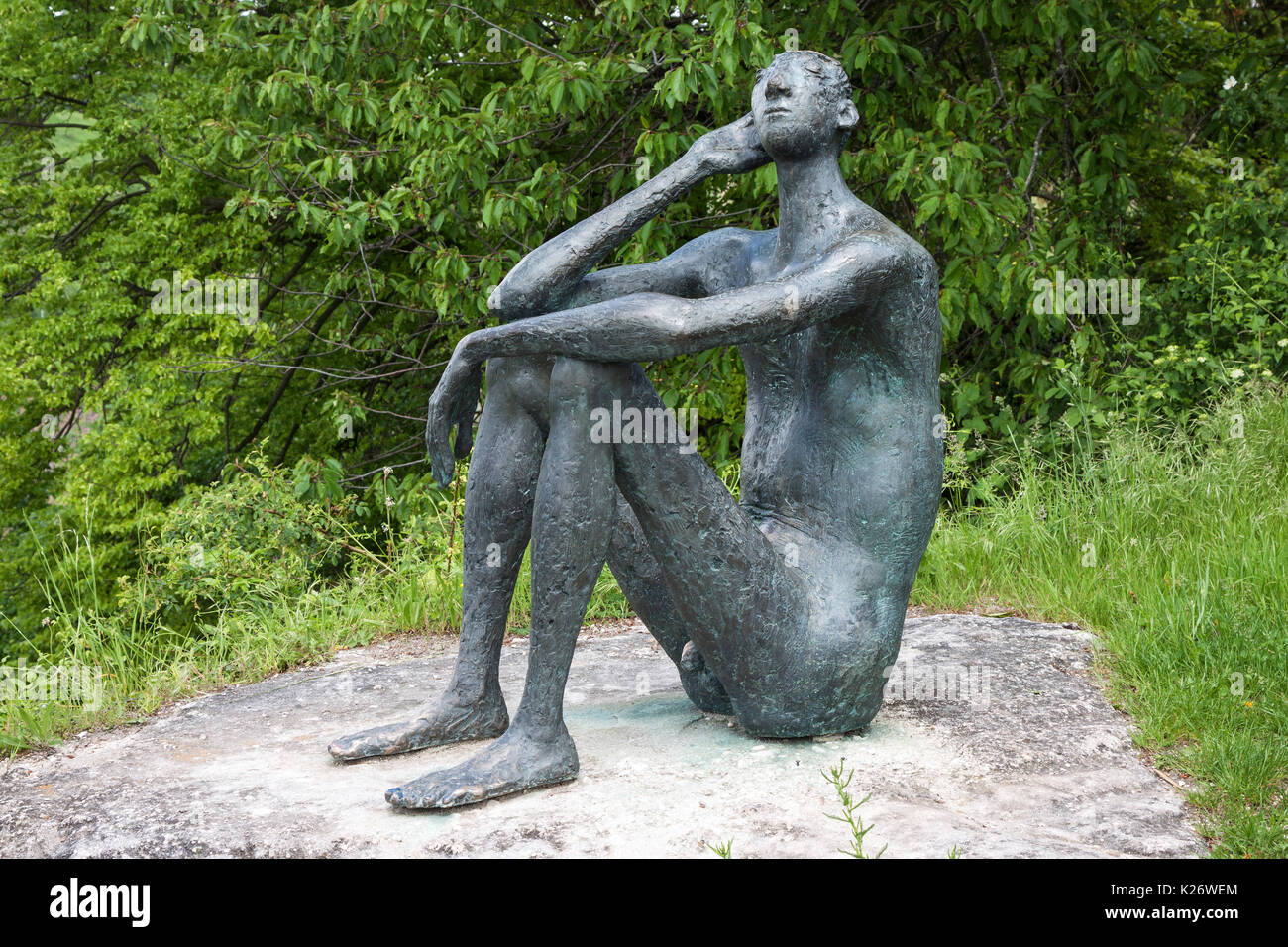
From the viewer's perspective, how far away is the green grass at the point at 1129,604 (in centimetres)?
363

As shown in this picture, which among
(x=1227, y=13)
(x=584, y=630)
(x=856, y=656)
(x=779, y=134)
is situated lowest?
(x=584, y=630)

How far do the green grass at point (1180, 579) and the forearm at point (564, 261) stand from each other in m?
1.98

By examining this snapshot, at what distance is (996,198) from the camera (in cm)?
630

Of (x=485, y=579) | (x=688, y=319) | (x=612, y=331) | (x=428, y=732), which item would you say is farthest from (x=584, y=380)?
(x=428, y=732)

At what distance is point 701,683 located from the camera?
3760mm

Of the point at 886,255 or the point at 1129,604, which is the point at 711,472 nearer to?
the point at 886,255

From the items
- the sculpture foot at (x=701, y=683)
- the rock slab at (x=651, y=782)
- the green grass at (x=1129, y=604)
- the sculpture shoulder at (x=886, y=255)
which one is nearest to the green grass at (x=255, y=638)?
the green grass at (x=1129, y=604)

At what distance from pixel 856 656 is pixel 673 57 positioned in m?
3.50

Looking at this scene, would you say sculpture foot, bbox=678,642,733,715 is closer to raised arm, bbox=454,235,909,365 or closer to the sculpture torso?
the sculpture torso

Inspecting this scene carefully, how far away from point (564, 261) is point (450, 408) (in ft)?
1.55

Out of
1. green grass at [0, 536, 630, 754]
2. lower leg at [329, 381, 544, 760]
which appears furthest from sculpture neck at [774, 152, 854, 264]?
green grass at [0, 536, 630, 754]

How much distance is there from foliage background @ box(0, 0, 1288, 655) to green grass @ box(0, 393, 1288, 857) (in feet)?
1.26

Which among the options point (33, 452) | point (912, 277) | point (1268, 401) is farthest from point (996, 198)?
point (33, 452)

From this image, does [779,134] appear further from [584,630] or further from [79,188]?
[79,188]
